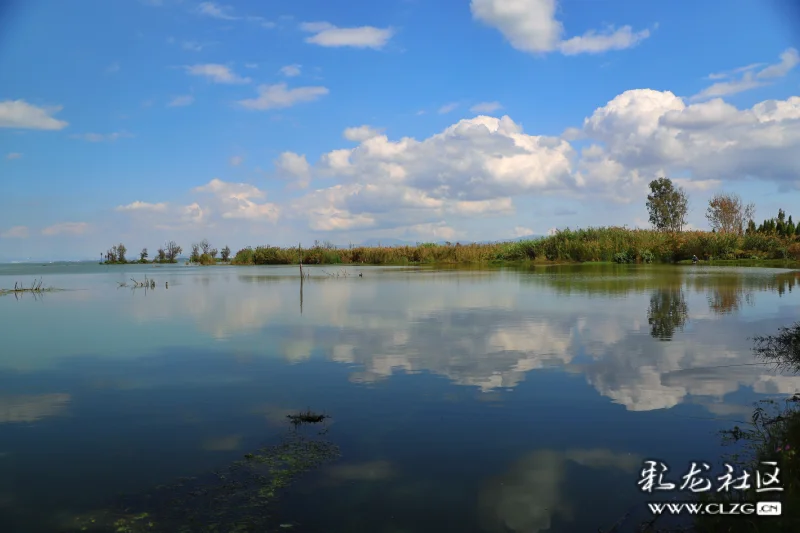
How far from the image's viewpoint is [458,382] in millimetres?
8344

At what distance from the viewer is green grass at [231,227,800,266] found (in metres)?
42.4

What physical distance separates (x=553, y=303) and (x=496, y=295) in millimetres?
3386

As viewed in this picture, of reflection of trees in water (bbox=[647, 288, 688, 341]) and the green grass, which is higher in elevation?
the green grass

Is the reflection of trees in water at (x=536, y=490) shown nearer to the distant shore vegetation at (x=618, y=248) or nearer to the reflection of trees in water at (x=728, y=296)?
the reflection of trees in water at (x=728, y=296)

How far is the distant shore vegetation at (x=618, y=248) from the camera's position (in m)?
43.0

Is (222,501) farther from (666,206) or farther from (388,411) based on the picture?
(666,206)

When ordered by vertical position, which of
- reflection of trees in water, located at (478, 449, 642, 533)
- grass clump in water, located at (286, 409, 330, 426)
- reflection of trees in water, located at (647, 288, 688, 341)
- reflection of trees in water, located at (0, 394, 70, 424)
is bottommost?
reflection of trees in water, located at (478, 449, 642, 533)

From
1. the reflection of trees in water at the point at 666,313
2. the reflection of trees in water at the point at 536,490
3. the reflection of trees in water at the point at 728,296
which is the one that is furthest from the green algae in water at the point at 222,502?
the reflection of trees in water at the point at 728,296

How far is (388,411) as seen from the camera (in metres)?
6.99

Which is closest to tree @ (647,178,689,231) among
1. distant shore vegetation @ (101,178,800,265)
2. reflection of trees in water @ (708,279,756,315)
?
distant shore vegetation @ (101,178,800,265)

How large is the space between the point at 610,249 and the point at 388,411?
4352cm

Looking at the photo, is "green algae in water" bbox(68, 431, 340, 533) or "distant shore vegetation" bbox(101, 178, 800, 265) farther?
"distant shore vegetation" bbox(101, 178, 800, 265)

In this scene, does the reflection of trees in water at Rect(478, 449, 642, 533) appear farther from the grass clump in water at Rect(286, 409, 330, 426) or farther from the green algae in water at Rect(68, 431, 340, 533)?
the grass clump in water at Rect(286, 409, 330, 426)

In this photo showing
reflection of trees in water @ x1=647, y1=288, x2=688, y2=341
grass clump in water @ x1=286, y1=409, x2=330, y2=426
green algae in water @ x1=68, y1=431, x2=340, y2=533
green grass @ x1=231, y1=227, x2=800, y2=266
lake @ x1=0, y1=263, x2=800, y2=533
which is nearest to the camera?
green algae in water @ x1=68, y1=431, x2=340, y2=533
